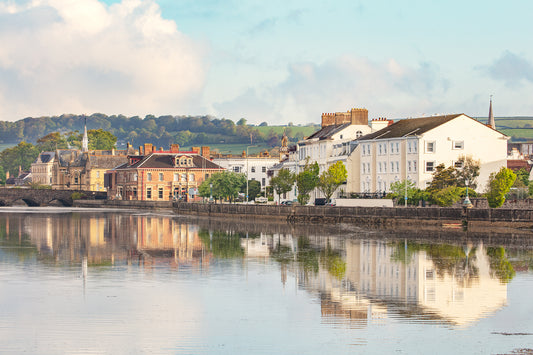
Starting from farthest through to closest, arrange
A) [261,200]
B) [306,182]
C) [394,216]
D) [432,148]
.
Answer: [261,200] < [306,182] < [432,148] < [394,216]

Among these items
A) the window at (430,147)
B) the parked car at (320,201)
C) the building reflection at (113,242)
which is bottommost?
the building reflection at (113,242)

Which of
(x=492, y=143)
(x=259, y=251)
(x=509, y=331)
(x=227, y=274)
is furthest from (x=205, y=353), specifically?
(x=492, y=143)

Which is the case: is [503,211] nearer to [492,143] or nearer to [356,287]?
[492,143]

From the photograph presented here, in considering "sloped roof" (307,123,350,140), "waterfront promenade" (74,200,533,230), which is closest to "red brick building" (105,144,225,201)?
"sloped roof" (307,123,350,140)

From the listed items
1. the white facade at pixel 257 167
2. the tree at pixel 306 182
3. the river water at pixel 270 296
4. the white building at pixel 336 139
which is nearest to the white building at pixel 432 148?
the tree at pixel 306 182

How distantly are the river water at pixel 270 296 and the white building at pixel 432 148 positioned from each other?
94.1 feet

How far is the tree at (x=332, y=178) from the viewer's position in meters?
111

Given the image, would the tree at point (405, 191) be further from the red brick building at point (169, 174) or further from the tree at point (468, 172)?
the red brick building at point (169, 174)

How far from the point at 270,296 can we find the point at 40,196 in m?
153

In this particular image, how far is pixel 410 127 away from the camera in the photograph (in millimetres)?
107062

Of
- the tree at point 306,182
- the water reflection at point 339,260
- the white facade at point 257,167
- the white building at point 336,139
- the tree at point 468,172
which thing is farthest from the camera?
the white facade at point 257,167

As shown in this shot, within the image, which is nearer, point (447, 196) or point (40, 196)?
point (447, 196)

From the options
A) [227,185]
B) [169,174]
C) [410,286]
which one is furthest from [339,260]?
[169,174]

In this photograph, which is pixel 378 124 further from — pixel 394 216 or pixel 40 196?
pixel 40 196
